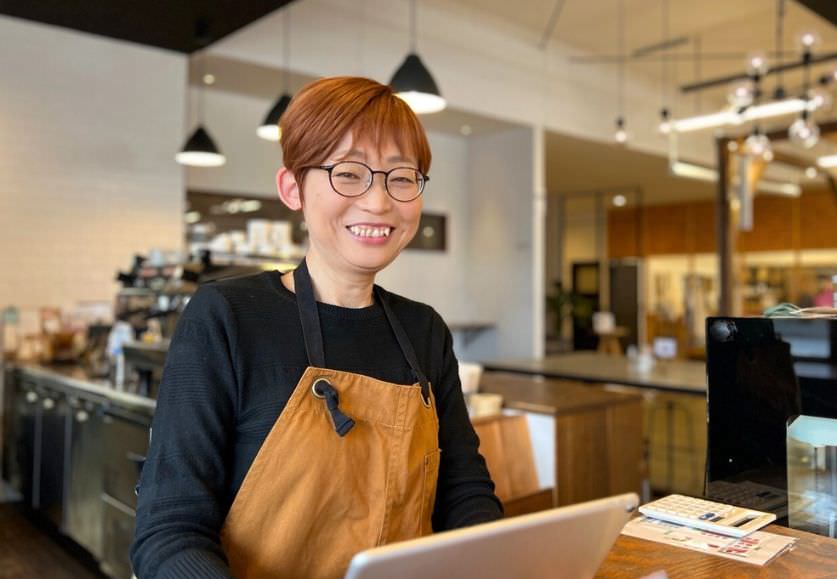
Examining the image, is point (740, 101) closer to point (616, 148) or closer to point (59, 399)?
point (616, 148)

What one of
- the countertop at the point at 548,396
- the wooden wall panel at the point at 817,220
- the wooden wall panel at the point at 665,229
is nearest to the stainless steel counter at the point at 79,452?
the countertop at the point at 548,396

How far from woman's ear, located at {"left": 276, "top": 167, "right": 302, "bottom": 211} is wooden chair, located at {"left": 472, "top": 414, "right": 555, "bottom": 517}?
1.30 m

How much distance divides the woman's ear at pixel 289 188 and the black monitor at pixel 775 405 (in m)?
0.82

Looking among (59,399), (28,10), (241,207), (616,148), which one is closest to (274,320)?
(59,399)

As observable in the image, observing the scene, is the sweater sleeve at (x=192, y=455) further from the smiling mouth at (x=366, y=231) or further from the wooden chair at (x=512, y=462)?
the wooden chair at (x=512, y=462)

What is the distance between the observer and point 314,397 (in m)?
1.06

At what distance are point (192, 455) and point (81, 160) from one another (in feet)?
15.9

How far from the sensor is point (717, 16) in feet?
23.1

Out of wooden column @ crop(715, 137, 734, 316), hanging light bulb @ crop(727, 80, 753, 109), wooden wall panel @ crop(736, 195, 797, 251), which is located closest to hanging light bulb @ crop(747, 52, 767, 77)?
hanging light bulb @ crop(727, 80, 753, 109)

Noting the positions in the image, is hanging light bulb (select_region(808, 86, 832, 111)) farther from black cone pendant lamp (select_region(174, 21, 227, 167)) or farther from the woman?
the woman

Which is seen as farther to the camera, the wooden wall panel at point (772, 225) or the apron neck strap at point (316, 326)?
the wooden wall panel at point (772, 225)

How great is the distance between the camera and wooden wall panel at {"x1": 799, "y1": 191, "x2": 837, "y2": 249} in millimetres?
11422

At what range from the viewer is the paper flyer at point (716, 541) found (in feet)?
3.76

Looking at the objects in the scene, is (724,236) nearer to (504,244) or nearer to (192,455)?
(504,244)
